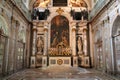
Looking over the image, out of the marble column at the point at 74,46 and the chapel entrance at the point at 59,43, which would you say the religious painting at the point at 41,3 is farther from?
the marble column at the point at 74,46

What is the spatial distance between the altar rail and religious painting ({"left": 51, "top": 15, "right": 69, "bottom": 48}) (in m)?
0.47

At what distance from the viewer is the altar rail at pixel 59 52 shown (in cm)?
1581

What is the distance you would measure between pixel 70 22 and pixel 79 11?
1.88 metres

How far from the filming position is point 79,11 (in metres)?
17.4

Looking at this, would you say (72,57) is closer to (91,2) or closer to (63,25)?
(63,25)

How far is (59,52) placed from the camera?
15.9 meters

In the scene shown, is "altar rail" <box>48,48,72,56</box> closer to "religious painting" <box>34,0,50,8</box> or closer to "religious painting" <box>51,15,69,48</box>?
"religious painting" <box>51,15,69,48</box>

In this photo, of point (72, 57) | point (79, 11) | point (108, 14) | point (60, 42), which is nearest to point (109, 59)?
point (108, 14)

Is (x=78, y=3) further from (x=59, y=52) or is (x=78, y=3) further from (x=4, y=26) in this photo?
(x=4, y=26)

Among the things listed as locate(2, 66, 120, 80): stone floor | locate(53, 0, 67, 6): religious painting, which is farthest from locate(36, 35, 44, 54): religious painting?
locate(2, 66, 120, 80): stone floor

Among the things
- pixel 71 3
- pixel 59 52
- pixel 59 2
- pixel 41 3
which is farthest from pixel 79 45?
pixel 41 3

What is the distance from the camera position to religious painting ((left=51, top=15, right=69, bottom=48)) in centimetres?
1645

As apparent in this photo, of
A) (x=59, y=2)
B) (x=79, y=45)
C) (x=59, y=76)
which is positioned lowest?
(x=59, y=76)

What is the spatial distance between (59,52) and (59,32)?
2.49 metres
